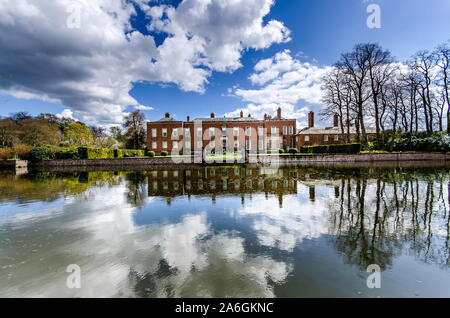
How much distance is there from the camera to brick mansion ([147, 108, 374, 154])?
3941cm

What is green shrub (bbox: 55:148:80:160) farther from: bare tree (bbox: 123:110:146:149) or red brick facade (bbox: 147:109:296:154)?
bare tree (bbox: 123:110:146:149)

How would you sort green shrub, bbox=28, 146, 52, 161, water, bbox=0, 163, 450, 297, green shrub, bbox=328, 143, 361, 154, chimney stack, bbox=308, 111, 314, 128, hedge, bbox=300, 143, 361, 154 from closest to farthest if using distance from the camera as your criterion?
water, bbox=0, 163, 450, 297, green shrub, bbox=328, 143, 361, 154, hedge, bbox=300, 143, 361, 154, green shrub, bbox=28, 146, 52, 161, chimney stack, bbox=308, 111, 314, 128

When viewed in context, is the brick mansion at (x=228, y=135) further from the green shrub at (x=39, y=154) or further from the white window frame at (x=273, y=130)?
the green shrub at (x=39, y=154)

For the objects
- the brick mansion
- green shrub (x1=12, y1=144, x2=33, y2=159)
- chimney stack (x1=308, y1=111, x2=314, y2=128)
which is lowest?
green shrub (x1=12, y1=144, x2=33, y2=159)

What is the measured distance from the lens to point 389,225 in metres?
4.05

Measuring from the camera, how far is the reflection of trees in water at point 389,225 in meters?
3.00

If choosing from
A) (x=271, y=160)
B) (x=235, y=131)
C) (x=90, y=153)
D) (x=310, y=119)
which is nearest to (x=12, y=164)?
(x=90, y=153)

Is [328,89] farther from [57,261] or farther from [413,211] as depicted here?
[57,261]

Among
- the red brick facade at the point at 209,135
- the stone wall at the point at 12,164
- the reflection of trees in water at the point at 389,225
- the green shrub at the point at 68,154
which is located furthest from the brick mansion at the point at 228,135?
the reflection of trees in water at the point at 389,225

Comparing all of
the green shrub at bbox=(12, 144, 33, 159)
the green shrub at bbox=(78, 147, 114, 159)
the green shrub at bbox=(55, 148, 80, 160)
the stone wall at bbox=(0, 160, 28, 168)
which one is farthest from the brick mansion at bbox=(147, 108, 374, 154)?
the stone wall at bbox=(0, 160, 28, 168)

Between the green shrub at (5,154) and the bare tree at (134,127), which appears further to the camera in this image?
the bare tree at (134,127)

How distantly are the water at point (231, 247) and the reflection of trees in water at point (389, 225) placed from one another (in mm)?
21

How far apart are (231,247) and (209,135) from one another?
37.4m

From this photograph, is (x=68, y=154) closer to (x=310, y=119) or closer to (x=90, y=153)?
(x=90, y=153)
